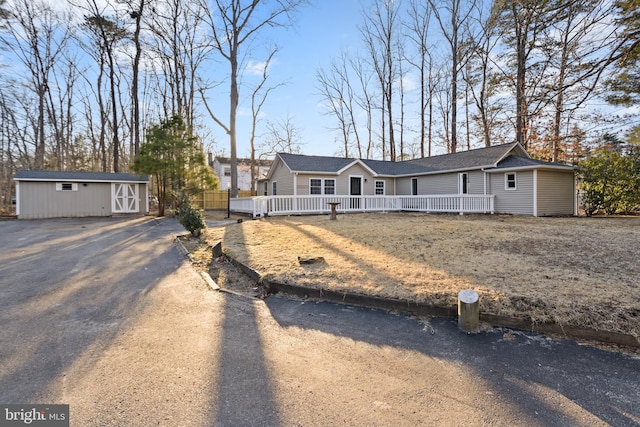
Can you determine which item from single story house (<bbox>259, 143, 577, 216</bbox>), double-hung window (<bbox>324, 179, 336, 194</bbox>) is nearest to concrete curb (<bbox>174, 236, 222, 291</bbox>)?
single story house (<bbox>259, 143, 577, 216</bbox>)

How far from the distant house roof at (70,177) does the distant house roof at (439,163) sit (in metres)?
9.27

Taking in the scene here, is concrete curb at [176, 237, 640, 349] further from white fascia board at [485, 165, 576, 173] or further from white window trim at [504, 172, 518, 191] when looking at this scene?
white window trim at [504, 172, 518, 191]

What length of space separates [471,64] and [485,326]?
82.5 ft

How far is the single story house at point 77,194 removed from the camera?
16.4 m

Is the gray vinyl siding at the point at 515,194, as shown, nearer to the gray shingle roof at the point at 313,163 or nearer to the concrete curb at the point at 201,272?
the gray shingle roof at the point at 313,163

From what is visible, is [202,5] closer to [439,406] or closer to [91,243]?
[91,243]

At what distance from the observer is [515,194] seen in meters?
14.8

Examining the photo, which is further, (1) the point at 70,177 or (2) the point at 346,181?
(2) the point at 346,181

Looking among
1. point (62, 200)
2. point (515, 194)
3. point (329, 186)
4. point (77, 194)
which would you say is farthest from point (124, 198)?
point (515, 194)

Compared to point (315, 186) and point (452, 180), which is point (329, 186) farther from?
point (452, 180)

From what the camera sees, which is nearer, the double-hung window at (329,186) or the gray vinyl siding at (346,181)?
the gray vinyl siding at (346,181)

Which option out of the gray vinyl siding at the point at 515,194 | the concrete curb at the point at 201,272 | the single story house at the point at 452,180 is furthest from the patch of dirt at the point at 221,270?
the gray vinyl siding at the point at 515,194

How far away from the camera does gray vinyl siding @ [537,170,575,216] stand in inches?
559

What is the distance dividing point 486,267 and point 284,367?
3.95 meters
